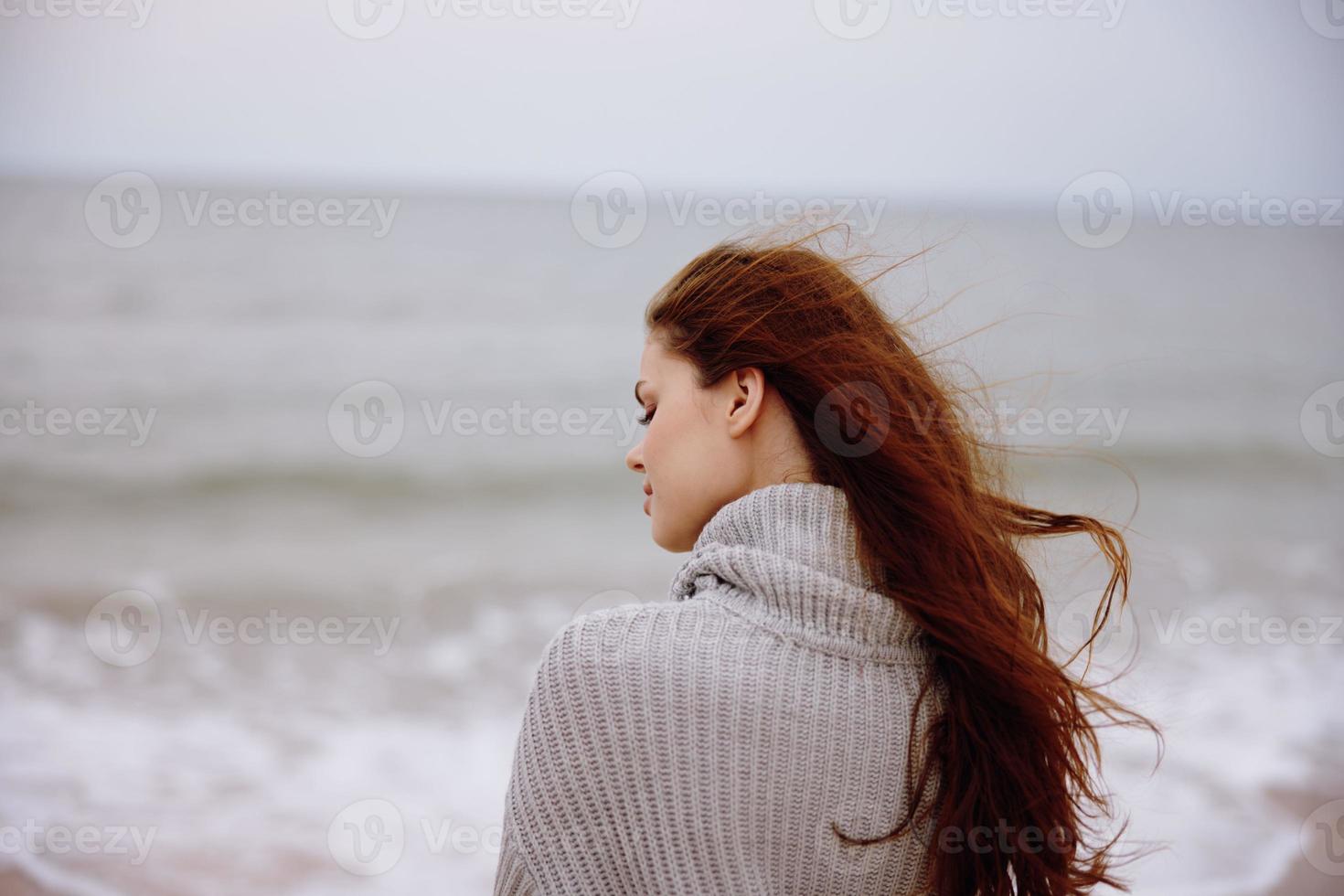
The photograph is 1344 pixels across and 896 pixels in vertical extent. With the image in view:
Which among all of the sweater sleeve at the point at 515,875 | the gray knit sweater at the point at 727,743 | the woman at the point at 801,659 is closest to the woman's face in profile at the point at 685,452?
the woman at the point at 801,659

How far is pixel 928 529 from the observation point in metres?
1.09

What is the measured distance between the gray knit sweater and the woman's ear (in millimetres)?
135

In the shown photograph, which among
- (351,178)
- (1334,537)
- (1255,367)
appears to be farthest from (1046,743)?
(351,178)

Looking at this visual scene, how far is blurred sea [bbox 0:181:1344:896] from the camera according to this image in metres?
3.23

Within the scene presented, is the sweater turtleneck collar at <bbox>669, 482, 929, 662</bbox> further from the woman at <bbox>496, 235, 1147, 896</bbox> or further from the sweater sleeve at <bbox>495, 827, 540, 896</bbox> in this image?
the sweater sleeve at <bbox>495, 827, 540, 896</bbox>

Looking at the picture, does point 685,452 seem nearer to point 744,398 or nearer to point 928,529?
point 744,398

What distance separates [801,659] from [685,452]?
275 mm

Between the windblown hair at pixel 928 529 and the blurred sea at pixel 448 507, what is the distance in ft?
0.70

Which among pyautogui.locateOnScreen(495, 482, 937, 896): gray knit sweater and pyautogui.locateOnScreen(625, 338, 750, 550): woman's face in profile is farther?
pyautogui.locateOnScreen(625, 338, 750, 550): woman's face in profile

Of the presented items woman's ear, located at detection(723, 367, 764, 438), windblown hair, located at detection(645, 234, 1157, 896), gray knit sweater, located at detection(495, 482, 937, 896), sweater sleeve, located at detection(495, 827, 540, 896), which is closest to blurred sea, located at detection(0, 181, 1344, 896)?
windblown hair, located at detection(645, 234, 1157, 896)

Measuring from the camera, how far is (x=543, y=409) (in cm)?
817

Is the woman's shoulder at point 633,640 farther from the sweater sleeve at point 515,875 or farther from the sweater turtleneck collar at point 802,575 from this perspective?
the sweater sleeve at point 515,875

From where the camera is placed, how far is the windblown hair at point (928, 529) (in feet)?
3.46

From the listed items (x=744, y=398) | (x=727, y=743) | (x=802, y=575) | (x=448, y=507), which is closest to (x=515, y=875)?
(x=727, y=743)
